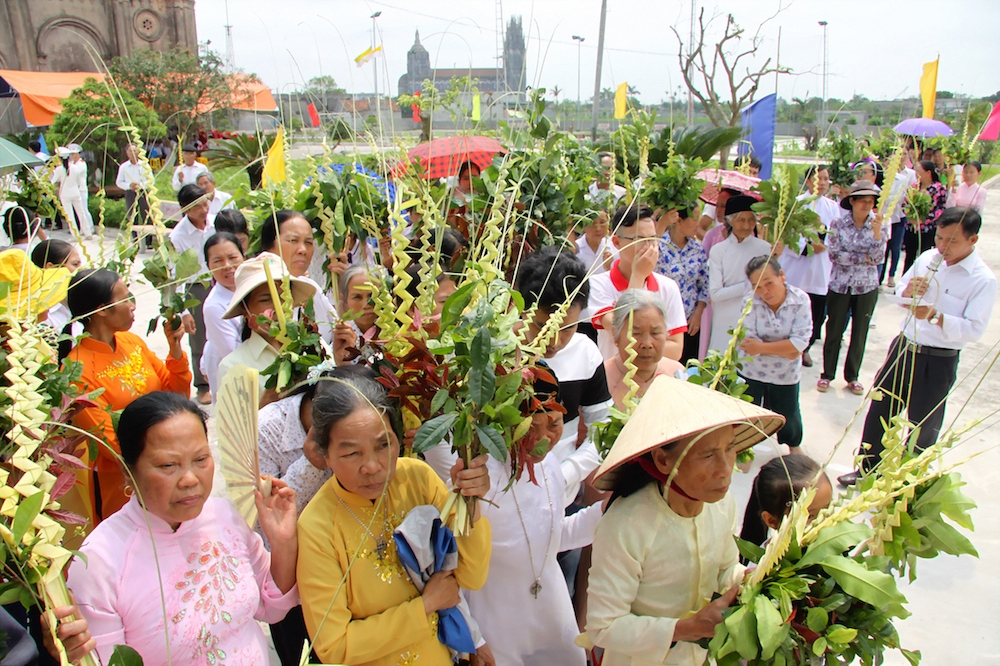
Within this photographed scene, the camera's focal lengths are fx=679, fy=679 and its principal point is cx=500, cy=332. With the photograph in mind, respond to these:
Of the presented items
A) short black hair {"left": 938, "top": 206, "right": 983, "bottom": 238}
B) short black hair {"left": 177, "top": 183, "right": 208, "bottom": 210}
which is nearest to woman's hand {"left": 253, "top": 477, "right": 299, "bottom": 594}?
short black hair {"left": 938, "top": 206, "right": 983, "bottom": 238}

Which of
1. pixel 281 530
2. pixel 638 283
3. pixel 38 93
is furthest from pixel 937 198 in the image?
pixel 38 93

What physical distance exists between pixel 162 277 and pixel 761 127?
5431mm

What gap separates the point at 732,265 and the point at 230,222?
3.39 metres

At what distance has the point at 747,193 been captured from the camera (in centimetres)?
494

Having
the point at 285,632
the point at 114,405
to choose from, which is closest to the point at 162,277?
the point at 114,405

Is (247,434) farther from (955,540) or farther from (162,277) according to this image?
(162,277)

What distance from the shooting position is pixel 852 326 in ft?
18.2

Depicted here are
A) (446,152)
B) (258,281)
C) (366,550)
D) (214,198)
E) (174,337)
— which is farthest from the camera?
(214,198)

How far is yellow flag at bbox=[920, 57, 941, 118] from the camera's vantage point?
29.1 ft

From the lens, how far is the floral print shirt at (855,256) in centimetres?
544

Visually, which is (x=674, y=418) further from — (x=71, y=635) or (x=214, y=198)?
(x=214, y=198)

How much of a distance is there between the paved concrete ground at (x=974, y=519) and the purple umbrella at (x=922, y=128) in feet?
12.6

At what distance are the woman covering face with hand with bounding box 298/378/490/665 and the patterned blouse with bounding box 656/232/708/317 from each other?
3.17 meters

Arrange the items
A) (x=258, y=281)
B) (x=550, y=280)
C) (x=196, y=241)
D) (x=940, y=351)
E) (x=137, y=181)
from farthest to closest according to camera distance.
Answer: (x=196, y=241) < (x=137, y=181) < (x=940, y=351) < (x=550, y=280) < (x=258, y=281)
